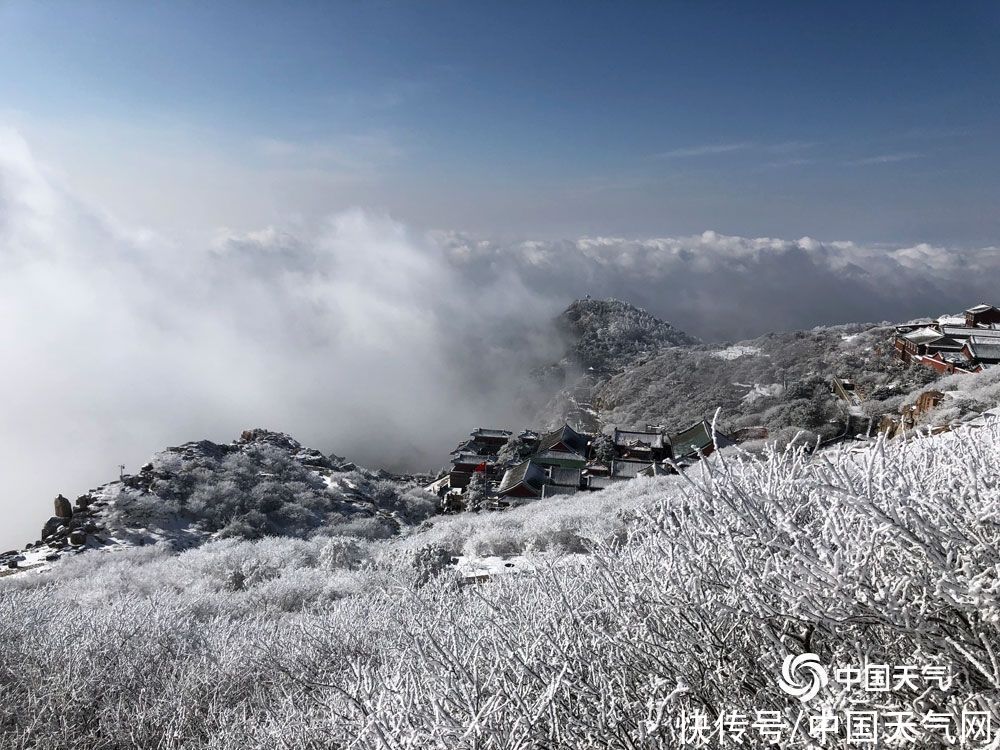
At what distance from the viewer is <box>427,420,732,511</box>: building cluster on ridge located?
30578mm

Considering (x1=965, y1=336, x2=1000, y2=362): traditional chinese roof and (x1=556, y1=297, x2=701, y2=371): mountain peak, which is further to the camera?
(x1=556, y1=297, x2=701, y2=371): mountain peak

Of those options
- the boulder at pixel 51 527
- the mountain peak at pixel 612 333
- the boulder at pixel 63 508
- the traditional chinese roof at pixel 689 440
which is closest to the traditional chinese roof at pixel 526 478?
the traditional chinese roof at pixel 689 440

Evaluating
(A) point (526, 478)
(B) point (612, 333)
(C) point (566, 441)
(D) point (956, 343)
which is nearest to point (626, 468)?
(A) point (526, 478)

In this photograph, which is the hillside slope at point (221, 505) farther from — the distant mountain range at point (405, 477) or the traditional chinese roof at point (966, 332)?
the traditional chinese roof at point (966, 332)

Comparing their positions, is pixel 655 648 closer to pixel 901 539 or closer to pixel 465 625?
pixel 901 539

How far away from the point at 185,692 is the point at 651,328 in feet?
301

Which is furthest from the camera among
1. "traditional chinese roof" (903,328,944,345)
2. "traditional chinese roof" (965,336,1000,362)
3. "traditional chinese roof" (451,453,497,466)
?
"traditional chinese roof" (903,328,944,345)

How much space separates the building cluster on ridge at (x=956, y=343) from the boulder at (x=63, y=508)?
138ft

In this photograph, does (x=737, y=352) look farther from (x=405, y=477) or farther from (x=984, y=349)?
(x=405, y=477)

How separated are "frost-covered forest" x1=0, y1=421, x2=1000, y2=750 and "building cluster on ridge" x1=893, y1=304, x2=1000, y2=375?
3702 centimetres

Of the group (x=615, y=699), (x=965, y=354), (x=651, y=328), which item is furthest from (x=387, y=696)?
(x=651, y=328)

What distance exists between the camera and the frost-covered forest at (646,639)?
2215 millimetres

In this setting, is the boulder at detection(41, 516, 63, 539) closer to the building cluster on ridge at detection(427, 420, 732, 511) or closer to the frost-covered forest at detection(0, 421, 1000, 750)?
the frost-covered forest at detection(0, 421, 1000, 750)

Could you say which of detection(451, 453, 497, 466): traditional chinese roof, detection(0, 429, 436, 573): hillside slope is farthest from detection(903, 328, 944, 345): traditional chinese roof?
detection(0, 429, 436, 573): hillside slope
